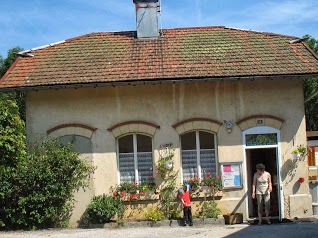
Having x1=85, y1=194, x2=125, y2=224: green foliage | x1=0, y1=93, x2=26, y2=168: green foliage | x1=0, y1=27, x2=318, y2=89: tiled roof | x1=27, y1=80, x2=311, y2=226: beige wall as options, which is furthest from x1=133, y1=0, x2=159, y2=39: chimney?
x1=0, y1=93, x2=26, y2=168: green foliage

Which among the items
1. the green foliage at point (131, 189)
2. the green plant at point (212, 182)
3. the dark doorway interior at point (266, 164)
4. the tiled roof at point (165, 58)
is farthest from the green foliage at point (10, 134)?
the dark doorway interior at point (266, 164)

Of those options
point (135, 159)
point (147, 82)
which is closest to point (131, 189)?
point (135, 159)

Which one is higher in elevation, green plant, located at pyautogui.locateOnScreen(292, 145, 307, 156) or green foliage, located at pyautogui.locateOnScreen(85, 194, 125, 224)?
green plant, located at pyautogui.locateOnScreen(292, 145, 307, 156)

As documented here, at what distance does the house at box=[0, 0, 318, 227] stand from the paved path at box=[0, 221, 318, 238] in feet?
4.10

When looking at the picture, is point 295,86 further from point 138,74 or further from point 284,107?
point 138,74

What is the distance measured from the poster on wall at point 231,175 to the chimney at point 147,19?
17.2ft

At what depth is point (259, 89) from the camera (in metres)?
14.1

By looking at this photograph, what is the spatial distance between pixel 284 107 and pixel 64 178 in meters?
6.81

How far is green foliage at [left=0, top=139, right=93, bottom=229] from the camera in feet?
43.2

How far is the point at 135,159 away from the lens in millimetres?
14281

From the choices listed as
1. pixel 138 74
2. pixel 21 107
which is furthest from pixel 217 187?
pixel 21 107

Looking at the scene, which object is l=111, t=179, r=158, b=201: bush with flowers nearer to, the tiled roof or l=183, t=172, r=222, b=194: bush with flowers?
l=183, t=172, r=222, b=194: bush with flowers

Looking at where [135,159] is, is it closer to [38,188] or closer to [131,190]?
[131,190]

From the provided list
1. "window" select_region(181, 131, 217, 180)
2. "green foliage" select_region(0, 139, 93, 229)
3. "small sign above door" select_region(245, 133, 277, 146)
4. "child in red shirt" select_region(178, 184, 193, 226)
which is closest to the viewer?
"child in red shirt" select_region(178, 184, 193, 226)
